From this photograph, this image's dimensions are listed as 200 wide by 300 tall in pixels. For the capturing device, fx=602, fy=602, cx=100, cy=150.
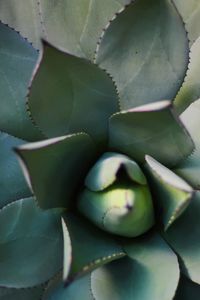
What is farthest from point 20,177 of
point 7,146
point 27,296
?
point 27,296

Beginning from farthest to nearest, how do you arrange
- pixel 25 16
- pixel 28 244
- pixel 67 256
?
pixel 25 16, pixel 28 244, pixel 67 256

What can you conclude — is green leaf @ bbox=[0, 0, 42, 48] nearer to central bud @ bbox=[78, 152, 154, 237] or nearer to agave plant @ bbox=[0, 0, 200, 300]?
agave plant @ bbox=[0, 0, 200, 300]

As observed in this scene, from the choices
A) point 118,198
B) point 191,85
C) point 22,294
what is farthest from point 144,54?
point 22,294

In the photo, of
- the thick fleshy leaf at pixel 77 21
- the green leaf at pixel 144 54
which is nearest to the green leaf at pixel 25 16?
the thick fleshy leaf at pixel 77 21

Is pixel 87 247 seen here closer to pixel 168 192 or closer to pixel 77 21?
pixel 168 192

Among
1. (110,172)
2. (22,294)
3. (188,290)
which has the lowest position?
(22,294)

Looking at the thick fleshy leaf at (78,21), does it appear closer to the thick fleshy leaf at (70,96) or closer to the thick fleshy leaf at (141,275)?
the thick fleshy leaf at (70,96)
